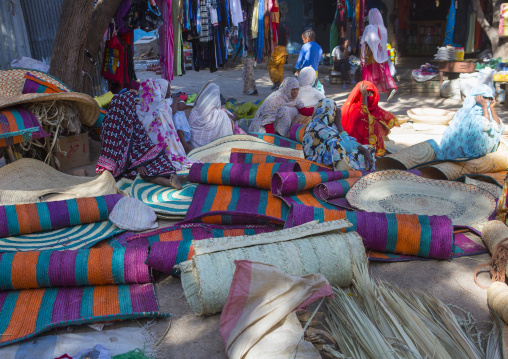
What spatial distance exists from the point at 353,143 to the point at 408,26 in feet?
34.6

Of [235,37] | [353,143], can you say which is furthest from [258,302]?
[235,37]

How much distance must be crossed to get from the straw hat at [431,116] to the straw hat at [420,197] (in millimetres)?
3380

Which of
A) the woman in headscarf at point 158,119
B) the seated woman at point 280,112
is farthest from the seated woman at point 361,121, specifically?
the woman in headscarf at point 158,119

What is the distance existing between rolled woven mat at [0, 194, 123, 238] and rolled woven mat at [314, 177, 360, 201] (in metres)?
1.66

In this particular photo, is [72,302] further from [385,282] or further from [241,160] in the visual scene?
[241,160]

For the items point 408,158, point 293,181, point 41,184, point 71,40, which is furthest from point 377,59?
point 41,184

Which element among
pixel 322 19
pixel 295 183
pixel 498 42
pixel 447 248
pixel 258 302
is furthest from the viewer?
pixel 322 19

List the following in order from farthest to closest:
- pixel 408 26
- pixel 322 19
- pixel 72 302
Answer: pixel 322 19, pixel 408 26, pixel 72 302

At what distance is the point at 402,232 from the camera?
3.06m

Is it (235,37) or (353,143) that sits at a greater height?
(235,37)

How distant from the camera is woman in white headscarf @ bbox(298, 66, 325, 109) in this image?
6926 millimetres

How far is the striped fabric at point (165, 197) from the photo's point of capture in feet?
12.6

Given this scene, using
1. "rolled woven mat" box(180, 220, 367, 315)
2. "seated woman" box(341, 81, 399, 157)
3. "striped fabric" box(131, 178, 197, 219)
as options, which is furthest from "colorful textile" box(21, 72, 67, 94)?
"seated woman" box(341, 81, 399, 157)

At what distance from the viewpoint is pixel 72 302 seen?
8.55 feet
